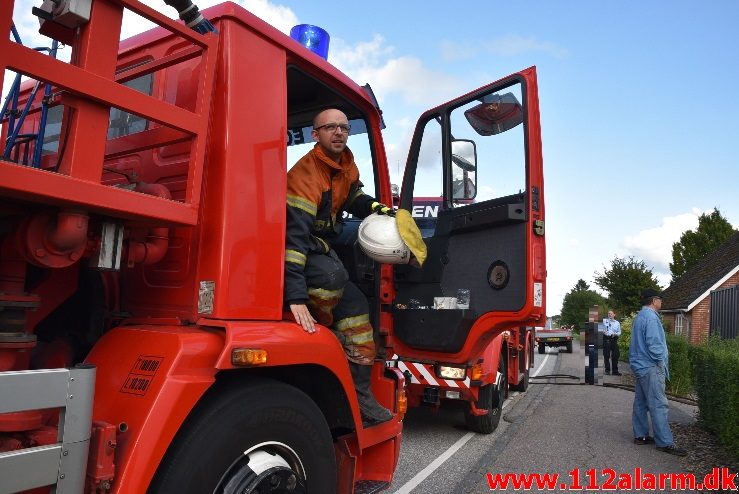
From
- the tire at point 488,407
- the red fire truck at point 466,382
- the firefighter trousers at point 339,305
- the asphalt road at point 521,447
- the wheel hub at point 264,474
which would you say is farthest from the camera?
the tire at point 488,407

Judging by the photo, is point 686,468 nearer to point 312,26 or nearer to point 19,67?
point 312,26

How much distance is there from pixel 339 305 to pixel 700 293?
27217mm

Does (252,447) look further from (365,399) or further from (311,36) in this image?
(311,36)

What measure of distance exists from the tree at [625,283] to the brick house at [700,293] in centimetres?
1194

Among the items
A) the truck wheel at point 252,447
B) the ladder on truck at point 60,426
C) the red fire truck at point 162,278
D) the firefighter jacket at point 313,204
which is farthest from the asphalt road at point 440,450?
the ladder on truck at point 60,426

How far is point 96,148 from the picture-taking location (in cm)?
167

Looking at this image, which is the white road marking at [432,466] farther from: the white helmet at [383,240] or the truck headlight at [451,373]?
the white helmet at [383,240]

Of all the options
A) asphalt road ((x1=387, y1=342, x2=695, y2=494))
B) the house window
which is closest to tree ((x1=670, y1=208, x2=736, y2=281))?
the house window

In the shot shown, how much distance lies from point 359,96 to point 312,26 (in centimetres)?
50

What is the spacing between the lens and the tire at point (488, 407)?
A: 6.26m

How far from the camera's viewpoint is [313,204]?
2545mm

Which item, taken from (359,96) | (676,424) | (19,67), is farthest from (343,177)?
(676,424)

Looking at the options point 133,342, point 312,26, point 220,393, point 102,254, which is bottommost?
point 220,393

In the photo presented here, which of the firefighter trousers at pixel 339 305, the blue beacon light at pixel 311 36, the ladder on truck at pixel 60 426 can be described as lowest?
the ladder on truck at pixel 60 426
